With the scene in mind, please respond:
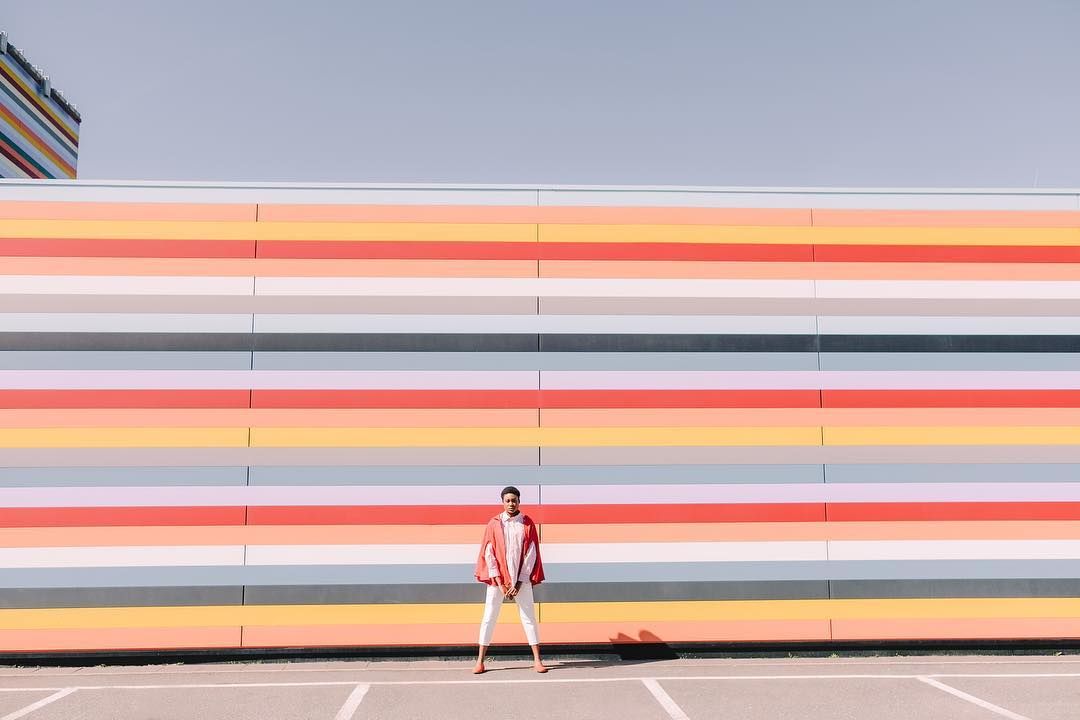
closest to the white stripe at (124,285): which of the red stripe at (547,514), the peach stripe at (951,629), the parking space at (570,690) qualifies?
the red stripe at (547,514)

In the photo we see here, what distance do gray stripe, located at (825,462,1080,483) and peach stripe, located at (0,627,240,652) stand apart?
654cm

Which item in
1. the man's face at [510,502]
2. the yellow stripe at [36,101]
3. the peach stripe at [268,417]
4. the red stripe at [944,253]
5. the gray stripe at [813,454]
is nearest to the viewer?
the man's face at [510,502]

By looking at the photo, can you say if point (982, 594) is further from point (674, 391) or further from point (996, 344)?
point (674, 391)

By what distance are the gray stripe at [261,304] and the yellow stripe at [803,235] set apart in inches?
39.8

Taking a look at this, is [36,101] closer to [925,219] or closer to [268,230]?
[268,230]

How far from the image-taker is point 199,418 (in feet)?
24.2

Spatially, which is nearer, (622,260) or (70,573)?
(70,573)

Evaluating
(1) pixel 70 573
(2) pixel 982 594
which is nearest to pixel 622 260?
(2) pixel 982 594

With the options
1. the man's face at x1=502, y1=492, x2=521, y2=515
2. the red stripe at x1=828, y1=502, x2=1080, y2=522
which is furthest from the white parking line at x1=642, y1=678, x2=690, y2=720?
the red stripe at x1=828, y1=502, x2=1080, y2=522

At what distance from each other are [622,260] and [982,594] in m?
5.20

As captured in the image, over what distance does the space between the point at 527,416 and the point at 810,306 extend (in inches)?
133

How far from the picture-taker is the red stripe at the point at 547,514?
287 inches

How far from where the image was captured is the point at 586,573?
7359 mm

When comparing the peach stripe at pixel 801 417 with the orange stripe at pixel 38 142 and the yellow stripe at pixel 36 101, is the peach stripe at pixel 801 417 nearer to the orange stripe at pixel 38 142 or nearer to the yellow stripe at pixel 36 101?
the orange stripe at pixel 38 142
